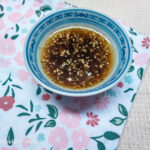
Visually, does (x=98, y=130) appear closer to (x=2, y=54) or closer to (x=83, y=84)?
(x=83, y=84)

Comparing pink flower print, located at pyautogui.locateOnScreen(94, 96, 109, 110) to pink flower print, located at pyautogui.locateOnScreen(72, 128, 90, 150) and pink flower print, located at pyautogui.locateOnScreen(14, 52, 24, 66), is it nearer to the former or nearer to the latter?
pink flower print, located at pyautogui.locateOnScreen(72, 128, 90, 150)

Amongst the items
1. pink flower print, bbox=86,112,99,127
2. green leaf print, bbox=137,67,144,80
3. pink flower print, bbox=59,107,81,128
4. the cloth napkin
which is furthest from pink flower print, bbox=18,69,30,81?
green leaf print, bbox=137,67,144,80

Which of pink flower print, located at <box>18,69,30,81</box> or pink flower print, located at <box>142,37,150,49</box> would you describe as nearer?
pink flower print, located at <box>18,69,30,81</box>

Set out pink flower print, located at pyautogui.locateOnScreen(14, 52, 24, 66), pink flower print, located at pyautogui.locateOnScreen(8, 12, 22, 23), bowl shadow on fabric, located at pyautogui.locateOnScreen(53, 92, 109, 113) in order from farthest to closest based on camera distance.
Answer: pink flower print, located at pyautogui.locateOnScreen(8, 12, 22, 23) → pink flower print, located at pyautogui.locateOnScreen(14, 52, 24, 66) → bowl shadow on fabric, located at pyautogui.locateOnScreen(53, 92, 109, 113)

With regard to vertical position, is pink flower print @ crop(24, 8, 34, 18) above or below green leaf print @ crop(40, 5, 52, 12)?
below

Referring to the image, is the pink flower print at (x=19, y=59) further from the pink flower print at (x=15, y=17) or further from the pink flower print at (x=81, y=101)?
the pink flower print at (x=81, y=101)
